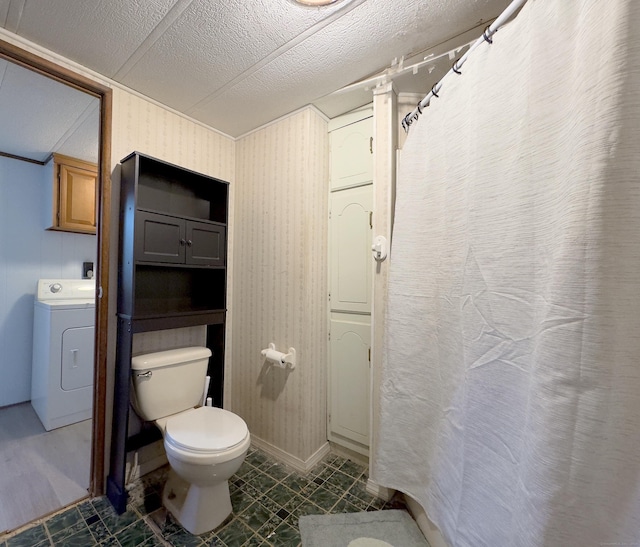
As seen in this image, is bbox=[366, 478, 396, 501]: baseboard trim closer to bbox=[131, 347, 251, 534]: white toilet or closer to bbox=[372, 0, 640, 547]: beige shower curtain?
bbox=[372, 0, 640, 547]: beige shower curtain

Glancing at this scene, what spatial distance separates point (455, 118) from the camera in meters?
1.03

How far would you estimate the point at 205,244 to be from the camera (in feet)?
5.79

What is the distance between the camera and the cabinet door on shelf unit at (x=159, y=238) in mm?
1448

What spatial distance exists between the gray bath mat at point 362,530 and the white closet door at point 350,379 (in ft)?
1.37

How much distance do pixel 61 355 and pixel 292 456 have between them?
1.88 metres

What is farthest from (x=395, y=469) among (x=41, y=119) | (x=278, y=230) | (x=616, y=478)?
(x=41, y=119)

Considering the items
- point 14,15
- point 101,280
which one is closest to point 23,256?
point 101,280

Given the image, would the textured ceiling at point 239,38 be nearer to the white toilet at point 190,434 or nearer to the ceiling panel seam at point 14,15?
the ceiling panel seam at point 14,15

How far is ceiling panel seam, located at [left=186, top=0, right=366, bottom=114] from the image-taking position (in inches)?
45.1

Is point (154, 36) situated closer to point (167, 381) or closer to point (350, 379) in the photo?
point (167, 381)

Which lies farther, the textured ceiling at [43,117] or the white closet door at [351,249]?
the white closet door at [351,249]

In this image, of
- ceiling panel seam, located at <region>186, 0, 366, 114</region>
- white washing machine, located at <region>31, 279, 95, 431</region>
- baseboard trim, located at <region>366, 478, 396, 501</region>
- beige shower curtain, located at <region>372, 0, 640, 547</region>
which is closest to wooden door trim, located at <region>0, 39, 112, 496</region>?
ceiling panel seam, located at <region>186, 0, 366, 114</region>

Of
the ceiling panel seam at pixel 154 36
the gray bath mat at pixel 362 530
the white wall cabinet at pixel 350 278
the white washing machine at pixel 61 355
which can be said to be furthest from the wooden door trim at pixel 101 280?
the white wall cabinet at pixel 350 278

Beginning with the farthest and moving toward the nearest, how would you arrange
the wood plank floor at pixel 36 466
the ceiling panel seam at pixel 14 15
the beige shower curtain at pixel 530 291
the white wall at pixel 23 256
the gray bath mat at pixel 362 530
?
the white wall at pixel 23 256
the wood plank floor at pixel 36 466
the gray bath mat at pixel 362 530
the ceiling panel seam at pixel 14 15
the beige shower curtain at pixel 530 291
